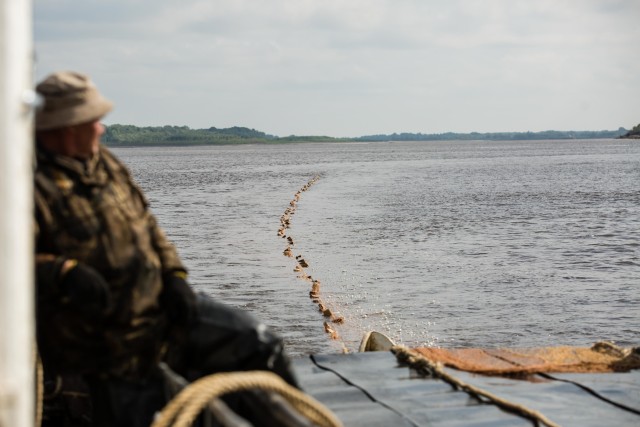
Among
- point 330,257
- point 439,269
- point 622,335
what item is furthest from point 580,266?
point 622,335

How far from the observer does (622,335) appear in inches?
661

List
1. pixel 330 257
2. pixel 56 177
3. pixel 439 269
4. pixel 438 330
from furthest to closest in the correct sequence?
pixel 330 257
pixel 439 269
pixel 438 330
pixel 56 177

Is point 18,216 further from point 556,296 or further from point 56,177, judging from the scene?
point 556,296

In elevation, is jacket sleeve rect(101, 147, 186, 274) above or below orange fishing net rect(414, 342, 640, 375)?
above

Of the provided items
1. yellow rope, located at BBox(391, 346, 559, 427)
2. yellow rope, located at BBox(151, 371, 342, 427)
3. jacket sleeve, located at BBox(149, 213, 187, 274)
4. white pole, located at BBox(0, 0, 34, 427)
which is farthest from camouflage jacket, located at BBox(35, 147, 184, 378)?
yellow rope, located at BBox(391, 346, 559, 427)

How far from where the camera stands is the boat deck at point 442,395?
6.27 m

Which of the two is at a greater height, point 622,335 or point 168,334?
point 168,334

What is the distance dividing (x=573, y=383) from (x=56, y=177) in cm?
470

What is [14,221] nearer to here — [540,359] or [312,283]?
[540,359]

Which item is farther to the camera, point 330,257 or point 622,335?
point 330,257

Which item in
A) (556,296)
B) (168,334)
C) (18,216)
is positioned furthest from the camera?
(556,296)

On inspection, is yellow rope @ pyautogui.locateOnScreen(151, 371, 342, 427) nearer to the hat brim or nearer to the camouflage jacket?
the camouflage jacket

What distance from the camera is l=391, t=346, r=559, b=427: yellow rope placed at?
6.11 m

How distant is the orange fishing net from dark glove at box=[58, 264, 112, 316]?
4.38m
